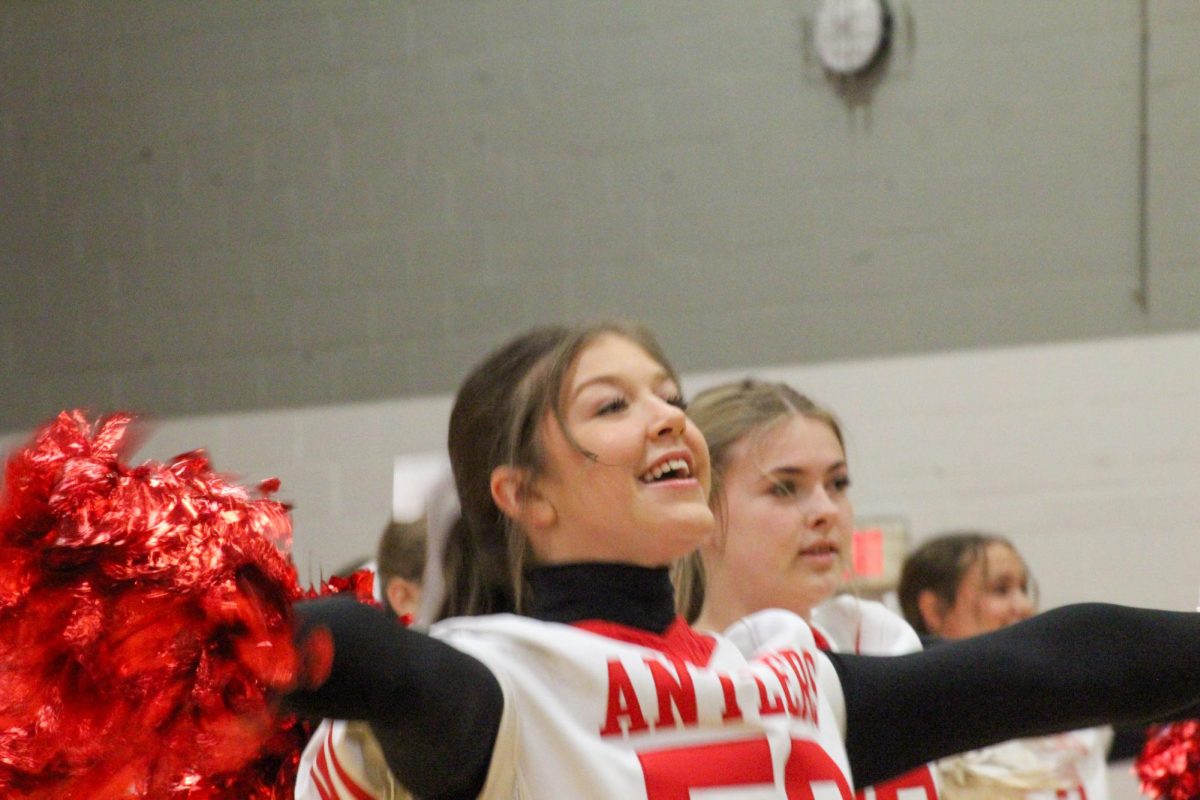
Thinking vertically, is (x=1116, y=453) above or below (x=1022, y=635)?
below

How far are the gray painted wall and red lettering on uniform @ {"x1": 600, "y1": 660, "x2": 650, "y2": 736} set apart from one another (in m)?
2.98

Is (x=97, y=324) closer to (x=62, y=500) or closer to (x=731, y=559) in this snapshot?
(x=731, y=559)

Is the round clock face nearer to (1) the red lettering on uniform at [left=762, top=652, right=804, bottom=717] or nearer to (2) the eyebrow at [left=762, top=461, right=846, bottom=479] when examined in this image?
(2) the eyebrow at [left=762, top=461, right=846, bottom=479]

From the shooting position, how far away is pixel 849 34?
4.20 meters

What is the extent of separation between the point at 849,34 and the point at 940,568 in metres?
1.58

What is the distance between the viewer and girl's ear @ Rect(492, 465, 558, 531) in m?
1.39

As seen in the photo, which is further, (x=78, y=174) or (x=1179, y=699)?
(x=78, y=174)

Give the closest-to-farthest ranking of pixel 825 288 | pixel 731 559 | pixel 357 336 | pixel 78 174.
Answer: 1. pixel 731 559
2. pixel 825 288
3. pixel 357 336
4. pixel 78 174

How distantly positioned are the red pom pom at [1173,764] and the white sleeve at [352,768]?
83 centimetres

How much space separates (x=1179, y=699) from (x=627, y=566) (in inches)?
19.3

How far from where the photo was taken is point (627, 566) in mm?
1362

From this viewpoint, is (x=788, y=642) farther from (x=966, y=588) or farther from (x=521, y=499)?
(x=966, y=588)

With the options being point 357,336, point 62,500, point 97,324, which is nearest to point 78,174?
point 97,324

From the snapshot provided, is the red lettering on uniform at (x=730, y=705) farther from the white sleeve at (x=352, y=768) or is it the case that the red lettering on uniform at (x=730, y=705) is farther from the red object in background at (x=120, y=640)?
the red object in background at (x=120, y=640)
